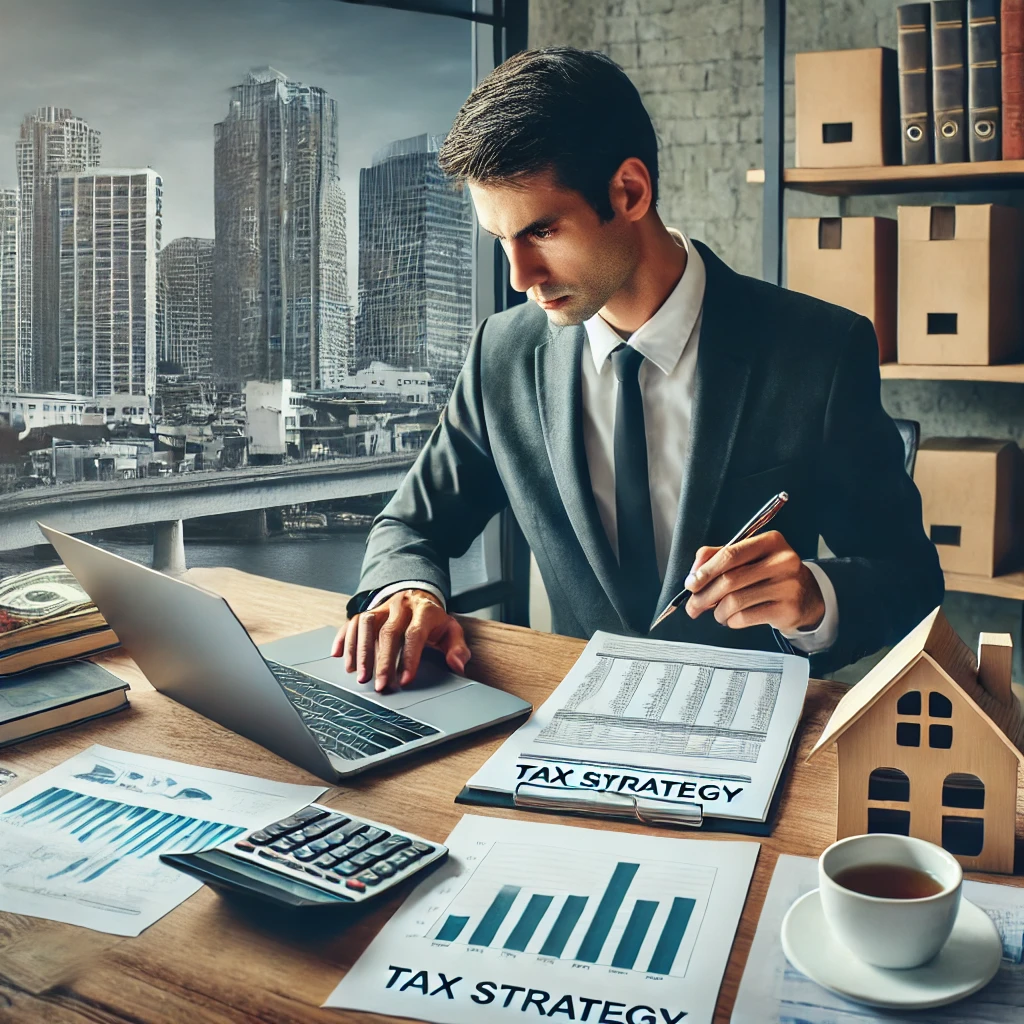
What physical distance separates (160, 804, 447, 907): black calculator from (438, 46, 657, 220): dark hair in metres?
0.91

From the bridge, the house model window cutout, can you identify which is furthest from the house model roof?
the bridge

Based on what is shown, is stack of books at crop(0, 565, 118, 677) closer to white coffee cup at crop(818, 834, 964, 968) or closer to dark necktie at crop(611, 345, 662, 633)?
dark necktie at crop(611, 345, 662, 633)

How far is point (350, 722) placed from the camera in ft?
3.45

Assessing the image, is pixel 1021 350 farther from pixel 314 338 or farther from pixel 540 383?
pixel 314 338

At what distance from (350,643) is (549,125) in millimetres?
728

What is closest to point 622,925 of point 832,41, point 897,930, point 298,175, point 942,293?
point 897,930

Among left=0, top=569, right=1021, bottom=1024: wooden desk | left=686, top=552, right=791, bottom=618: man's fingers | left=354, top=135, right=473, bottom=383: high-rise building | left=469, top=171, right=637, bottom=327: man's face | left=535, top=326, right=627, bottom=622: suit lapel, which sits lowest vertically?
left=0, top=569, right=1021, bottom=1024: wooden desk

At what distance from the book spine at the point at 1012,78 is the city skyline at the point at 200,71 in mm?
1502

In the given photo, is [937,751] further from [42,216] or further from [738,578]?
[42,216]

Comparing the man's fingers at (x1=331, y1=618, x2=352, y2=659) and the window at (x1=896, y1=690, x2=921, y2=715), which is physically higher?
the window at (x1=896, y1=690, x2=921, y2=715)

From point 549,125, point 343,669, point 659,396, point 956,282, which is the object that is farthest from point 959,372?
point 343,669

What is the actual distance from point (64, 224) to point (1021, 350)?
7.35 ft

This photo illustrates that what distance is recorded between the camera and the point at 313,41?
110 inches

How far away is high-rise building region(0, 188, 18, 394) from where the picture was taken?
229cm
